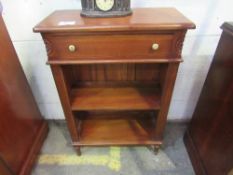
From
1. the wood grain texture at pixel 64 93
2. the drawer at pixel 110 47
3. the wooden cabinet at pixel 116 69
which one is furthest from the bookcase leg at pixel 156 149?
the drawer at pixel 110 47

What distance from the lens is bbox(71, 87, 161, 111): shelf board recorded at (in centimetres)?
108

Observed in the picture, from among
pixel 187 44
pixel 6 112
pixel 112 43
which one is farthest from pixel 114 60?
pixel 6 112

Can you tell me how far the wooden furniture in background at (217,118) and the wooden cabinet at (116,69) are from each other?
0.26m

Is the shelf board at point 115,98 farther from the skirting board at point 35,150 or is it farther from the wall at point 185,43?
the skirting board at point 35,150

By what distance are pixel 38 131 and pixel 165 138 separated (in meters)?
0.98

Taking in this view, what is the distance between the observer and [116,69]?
120 cm

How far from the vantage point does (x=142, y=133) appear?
131 centimetres

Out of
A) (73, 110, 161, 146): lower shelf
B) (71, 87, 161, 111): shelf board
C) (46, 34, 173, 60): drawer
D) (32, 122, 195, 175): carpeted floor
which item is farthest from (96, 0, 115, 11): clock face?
(32, 122, 195, 175): carpeted floor

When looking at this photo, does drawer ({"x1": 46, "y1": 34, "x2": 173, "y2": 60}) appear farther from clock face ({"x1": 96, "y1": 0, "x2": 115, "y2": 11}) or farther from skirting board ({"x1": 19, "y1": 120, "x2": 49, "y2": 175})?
skirting board ({"x1": 19, "y1": 120, "x2": 49, "y2": 175})

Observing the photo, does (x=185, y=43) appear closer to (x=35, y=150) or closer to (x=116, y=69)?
(x=116, y=69)

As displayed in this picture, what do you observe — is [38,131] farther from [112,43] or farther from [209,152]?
[209,152]

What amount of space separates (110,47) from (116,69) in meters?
0.40

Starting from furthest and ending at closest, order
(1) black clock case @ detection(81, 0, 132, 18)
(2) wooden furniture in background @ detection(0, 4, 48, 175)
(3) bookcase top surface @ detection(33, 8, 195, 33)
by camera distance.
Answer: (2) wooden furniture in background @ detection(0, 4, 48, 175), (1) black clock case @ detection(81, 0, 132, 18), (3) bookcase top surface @ detection(33, 8, 195, 33)

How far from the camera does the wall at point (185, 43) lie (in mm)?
1045
